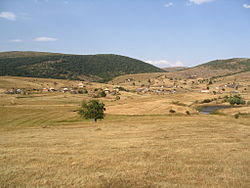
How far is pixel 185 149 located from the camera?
19.6 m

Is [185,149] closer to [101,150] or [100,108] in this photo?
[101,150]

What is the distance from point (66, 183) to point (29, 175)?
246 cm

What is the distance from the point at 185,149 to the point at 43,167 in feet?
36.8

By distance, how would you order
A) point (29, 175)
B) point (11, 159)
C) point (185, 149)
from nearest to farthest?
point (29, 175) < point (11, 159) < point (185, 149)

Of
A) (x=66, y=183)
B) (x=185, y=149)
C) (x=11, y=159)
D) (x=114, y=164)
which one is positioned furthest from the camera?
(x=185, y=149)

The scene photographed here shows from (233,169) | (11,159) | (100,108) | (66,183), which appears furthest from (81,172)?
(100,108)

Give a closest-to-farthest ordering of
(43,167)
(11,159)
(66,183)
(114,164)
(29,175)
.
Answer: (66,183) < (29,175) < (43,167) < (114,164) < (11,159)

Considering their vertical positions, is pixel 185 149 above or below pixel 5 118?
above

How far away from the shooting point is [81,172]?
13000 mm

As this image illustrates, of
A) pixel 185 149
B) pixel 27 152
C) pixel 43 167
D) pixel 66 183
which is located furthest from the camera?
pixel 185 149

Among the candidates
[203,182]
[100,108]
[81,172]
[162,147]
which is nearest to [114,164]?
[81,172]

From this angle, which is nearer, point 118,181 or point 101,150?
point 118,181

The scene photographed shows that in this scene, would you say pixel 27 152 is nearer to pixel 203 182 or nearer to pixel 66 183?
pixel 66 183

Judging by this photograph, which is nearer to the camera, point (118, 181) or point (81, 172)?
point (118, 181)
